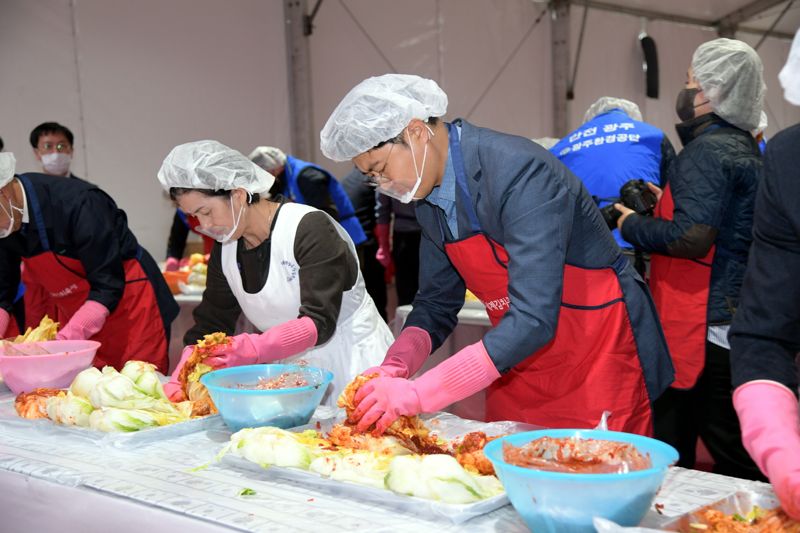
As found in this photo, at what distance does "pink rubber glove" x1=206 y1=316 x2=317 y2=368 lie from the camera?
2.47 meters

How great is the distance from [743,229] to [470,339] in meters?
1.60

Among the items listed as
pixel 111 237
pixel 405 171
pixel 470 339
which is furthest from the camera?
pixel 470 339

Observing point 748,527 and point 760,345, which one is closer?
point 748,527

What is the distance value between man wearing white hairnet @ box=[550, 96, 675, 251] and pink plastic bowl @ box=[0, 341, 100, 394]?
245 centimetres

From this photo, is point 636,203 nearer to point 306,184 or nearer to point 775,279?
point 775,279

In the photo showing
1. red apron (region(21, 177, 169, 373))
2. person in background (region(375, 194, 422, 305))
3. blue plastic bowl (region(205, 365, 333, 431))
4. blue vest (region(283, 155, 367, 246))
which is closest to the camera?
blue plastic bowl (region(205, 365, 333, 431))

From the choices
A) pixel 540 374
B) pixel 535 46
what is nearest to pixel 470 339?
pixel 540 374

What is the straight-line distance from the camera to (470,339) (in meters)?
4.33

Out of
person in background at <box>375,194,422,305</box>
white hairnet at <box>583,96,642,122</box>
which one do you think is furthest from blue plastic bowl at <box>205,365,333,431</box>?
person in background at <box>375,194,422,305</box>

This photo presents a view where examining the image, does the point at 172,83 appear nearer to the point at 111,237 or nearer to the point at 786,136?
the point at 111,237

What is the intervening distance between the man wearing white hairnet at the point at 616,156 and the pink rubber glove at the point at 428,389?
7.65ft

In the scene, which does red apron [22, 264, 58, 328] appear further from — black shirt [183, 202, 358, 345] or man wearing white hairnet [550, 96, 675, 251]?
man wearing white hairnet [550, 96, 675, 251]

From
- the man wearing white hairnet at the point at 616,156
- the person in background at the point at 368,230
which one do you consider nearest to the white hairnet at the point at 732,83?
the man wearing white hairnet at the point at 616,156

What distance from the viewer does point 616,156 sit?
4148mm
